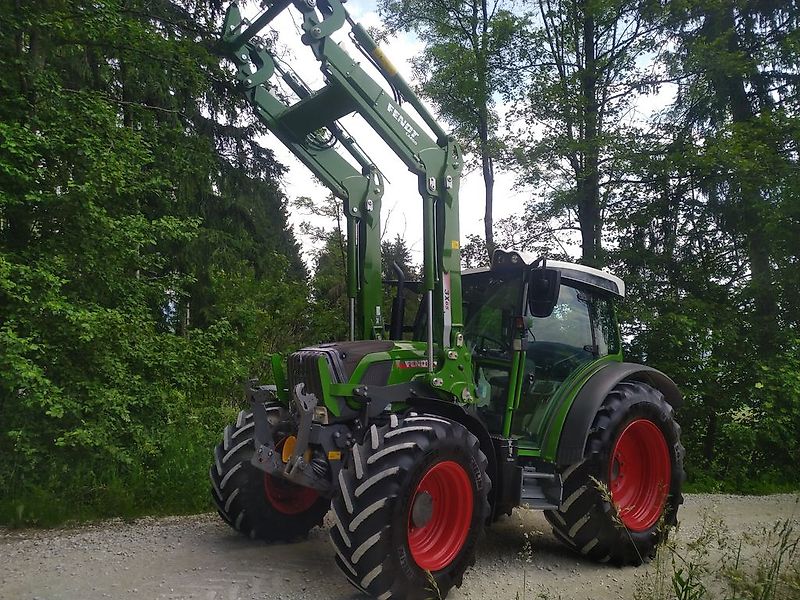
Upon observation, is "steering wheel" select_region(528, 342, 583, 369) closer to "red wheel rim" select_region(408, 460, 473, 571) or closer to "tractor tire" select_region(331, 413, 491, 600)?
"tractor tire" select_region(331, 413, 491, 600)

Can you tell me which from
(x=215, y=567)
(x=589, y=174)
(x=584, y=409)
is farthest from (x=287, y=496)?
(x=589, y=174)

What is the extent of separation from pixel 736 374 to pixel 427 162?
728cm

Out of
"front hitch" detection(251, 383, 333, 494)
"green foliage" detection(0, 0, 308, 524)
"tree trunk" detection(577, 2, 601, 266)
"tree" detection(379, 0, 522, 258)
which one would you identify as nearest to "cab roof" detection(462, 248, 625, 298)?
"front hitch" detection(251, 383, 333, 494)

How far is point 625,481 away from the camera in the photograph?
5.37 m

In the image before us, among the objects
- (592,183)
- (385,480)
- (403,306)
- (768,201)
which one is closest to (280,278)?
(592,183)

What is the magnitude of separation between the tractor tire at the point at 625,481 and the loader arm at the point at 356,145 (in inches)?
43.6

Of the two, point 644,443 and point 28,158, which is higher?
point 28,158

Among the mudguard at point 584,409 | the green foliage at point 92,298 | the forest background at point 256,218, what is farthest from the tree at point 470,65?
the mudguard at point 584,409

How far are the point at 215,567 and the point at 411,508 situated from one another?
1.50 m

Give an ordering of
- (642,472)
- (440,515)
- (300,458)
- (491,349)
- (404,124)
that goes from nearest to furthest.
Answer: (300,458), (440,515), (404,124), (491,349), (642,472)

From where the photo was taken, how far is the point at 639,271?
1189 centimetres

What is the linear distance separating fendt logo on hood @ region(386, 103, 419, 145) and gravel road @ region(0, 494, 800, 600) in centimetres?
293

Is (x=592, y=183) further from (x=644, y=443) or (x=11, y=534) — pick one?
(x=11, y=534)

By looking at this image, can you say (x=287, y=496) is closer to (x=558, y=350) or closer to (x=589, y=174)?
(x=558, y=350)
